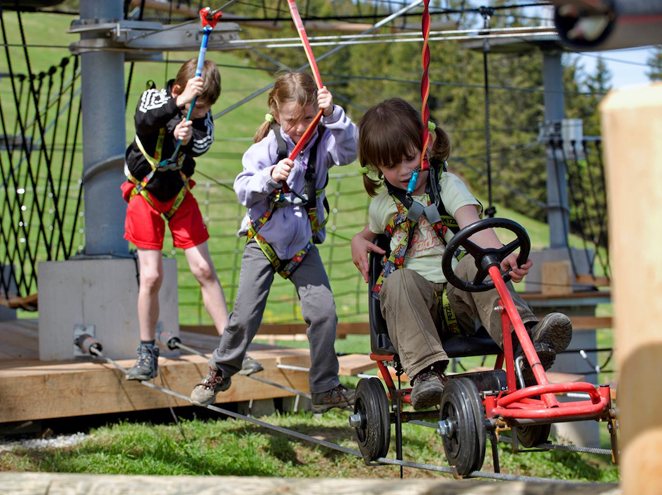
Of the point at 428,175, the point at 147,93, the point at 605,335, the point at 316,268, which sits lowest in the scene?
the point at 605,335

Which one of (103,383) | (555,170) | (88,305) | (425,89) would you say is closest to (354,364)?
(103,383)

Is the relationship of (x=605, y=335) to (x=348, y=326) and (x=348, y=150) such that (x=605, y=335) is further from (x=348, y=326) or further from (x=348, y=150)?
(x=348, y=150)

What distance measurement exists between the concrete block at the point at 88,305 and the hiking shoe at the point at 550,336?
2.68 m

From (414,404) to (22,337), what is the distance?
3620 millimetres

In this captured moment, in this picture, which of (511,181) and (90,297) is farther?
(511,181)

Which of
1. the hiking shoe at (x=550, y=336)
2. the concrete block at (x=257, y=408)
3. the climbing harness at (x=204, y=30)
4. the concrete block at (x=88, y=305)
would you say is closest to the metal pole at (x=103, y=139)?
the concrete block at (x=88, y=305)

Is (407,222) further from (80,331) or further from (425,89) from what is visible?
(80,331)

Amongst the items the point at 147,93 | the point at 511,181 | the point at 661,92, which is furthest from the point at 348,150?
the point at 511,181

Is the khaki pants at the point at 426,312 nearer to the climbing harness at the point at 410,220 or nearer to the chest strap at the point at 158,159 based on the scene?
the climbing harness at the point at 410,220

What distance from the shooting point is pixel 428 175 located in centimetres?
385

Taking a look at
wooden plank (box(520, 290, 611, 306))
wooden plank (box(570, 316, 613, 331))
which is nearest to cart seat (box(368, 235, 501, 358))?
wooden plank (box(570, 316, 613, 331))

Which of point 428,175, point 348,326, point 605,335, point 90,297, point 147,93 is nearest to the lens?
point 428,175

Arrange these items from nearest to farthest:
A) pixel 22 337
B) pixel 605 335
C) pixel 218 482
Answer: pixel 218 482 < pixel 22 337 < pixel 605 335

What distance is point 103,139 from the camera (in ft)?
18.9
